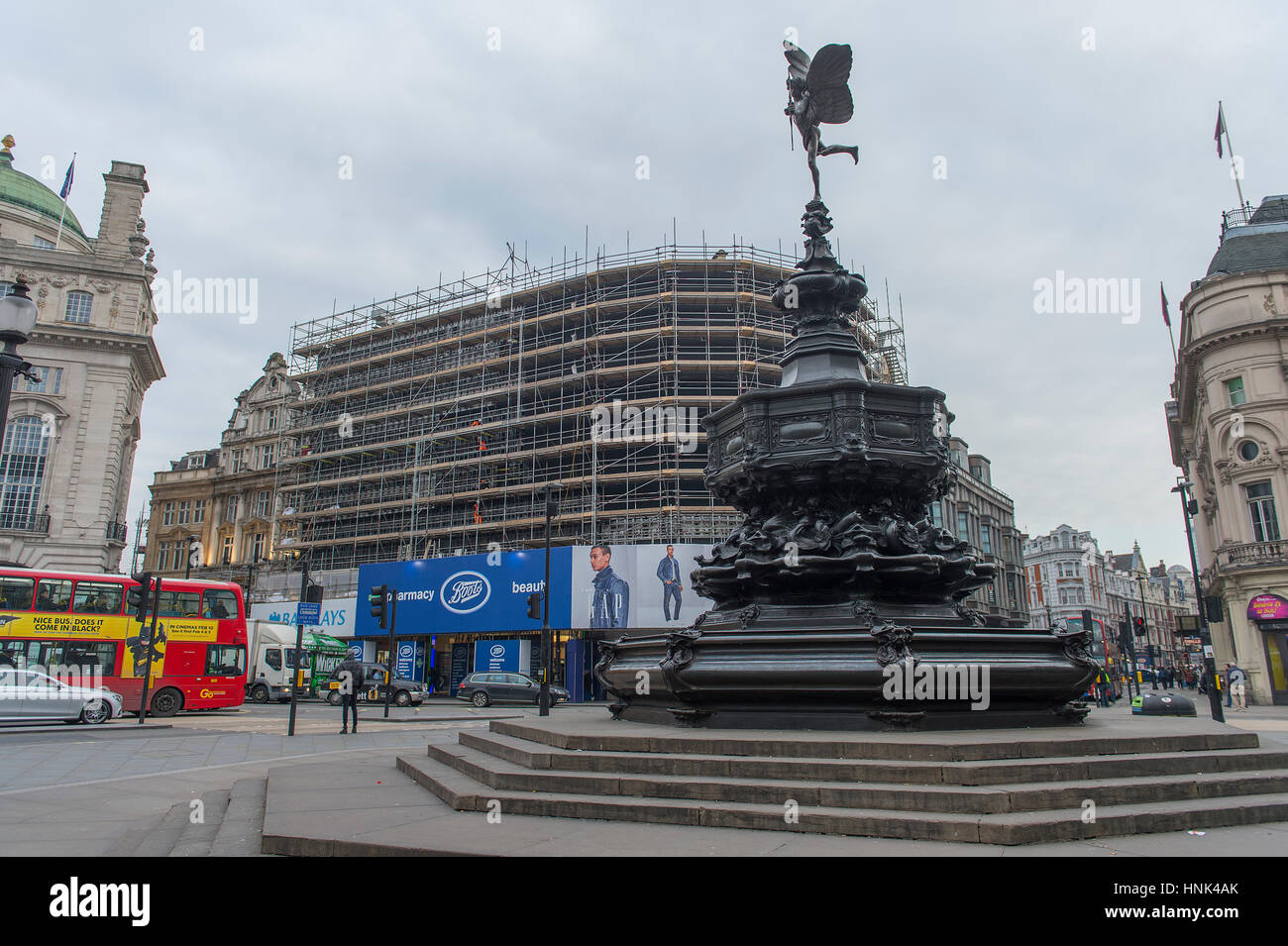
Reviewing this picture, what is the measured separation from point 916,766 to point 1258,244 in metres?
40.5

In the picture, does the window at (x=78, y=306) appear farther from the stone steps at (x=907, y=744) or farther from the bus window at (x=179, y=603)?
the stone steps at (x=907, y=744)

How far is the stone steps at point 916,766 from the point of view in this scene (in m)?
5.06

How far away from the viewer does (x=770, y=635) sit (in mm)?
7027

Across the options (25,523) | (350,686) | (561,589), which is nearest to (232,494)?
(25,523)

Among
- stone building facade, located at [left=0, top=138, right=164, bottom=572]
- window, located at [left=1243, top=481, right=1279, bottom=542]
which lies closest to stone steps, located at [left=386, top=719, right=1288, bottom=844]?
window, located at [left=1243, top=481, right=1279, bottom=542]

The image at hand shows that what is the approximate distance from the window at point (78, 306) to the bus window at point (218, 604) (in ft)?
91.2

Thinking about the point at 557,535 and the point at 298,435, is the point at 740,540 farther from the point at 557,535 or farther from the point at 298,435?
the point at 298,435

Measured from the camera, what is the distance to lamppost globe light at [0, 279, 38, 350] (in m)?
6.69

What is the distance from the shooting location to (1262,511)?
3100 centimetres

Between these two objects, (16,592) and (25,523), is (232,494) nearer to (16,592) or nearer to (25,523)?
(25,523)

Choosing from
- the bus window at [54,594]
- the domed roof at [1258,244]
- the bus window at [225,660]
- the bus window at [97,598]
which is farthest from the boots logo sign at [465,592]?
the domed roof at [1258,244]

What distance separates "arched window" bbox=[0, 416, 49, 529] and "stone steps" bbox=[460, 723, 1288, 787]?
45.2m
